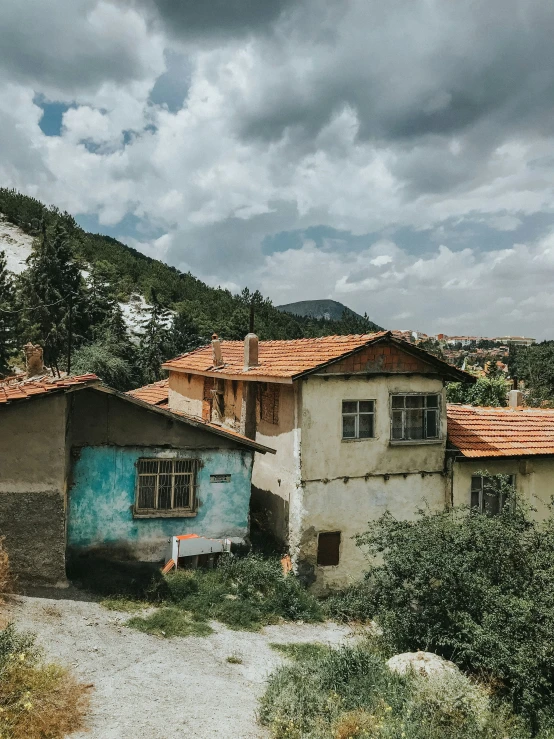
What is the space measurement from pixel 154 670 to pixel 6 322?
4088 cm

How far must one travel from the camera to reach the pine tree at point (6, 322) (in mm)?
40781

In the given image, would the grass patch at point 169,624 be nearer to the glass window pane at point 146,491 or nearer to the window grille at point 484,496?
the glass window pane at point 146,491

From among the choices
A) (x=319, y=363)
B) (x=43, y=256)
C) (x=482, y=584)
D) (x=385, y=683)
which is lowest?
(x=385, y=683)

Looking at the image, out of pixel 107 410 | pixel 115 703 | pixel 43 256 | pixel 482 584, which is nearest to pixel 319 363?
pixel 107 410

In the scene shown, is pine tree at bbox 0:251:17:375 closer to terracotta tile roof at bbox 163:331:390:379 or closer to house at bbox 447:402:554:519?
terracotta tile roof at bbox 163:331:390:379

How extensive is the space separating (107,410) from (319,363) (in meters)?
5.41

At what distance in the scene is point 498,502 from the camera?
16828 mm

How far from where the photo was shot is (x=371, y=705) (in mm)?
7656

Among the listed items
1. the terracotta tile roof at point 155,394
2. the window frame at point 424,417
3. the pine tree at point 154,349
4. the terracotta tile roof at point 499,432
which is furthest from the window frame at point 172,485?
the pine tree at point 154,349

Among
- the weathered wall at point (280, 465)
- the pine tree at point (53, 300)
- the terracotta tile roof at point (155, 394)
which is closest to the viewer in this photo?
the weathered wall at point (280, 465)

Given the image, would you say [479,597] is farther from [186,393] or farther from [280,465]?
[186,393]

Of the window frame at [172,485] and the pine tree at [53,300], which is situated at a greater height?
the pine tree at [53,300]

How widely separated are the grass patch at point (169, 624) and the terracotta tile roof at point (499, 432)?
912 cm

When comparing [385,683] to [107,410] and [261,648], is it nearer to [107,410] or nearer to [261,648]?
[261,648]
